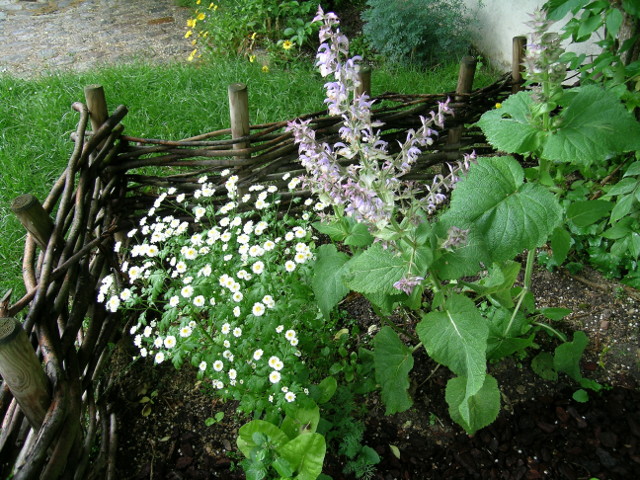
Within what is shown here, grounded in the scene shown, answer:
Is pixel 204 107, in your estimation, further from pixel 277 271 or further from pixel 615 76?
pixel 615 76

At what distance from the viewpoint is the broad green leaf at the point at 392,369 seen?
79.0 inches

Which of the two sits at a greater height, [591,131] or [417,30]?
[591,131]

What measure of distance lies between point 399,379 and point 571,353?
0.70m

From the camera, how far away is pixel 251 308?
2.00 meters

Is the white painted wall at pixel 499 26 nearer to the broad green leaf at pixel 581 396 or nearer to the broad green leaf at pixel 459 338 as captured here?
the broad green leaf at pixel 581 396

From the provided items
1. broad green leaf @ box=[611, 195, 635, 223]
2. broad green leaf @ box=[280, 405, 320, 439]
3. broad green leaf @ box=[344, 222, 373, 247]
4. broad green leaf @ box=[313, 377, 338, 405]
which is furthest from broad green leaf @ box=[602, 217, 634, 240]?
broad green leaf @ box=[280, 405, 320, 439]

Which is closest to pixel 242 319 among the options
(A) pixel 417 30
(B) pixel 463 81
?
(B) pixel 463 81

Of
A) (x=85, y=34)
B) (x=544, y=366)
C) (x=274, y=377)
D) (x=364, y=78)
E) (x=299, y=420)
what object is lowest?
(x=544, y=366)

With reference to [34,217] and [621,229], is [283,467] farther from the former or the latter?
[621,229]

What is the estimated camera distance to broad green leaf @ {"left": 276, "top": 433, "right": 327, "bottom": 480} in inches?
70.0

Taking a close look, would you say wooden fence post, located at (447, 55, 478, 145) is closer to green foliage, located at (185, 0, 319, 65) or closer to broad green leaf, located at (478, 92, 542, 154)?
→ broad green leaf, located at (478, 92, 542, 154)

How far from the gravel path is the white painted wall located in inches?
117

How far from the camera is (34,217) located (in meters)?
2.10

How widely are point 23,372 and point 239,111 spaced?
1578mm
